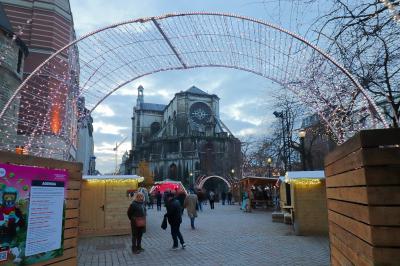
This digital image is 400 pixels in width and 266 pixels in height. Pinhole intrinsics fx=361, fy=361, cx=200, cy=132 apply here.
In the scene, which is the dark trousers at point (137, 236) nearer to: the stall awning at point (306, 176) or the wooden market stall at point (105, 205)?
the wooden market stall at point (105, 205)

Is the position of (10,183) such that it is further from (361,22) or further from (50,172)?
(361,22)

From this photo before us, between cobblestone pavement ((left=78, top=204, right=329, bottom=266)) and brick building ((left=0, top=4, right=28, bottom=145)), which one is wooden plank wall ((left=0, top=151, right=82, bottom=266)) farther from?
brick building ((left=0, top=4, right=28, bottom=145))

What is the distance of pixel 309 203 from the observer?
14.4 meters

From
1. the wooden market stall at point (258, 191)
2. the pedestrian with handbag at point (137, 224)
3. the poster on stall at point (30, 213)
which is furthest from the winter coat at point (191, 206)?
the wooden market stall at point (258, 191)

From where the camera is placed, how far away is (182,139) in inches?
3516

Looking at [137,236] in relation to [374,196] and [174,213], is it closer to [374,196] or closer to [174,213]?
[174,213]

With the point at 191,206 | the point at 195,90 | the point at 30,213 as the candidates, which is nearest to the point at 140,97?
the point at 195,90

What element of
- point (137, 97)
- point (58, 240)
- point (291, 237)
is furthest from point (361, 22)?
point (137, 97)

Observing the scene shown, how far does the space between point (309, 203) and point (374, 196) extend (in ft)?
37.3

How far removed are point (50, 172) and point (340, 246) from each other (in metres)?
4.28

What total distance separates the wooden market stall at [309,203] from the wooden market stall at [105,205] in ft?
21.9

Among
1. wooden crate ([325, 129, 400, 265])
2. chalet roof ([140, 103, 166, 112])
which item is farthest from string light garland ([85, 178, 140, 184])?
chalet roof ([140, 103, 166, 112])

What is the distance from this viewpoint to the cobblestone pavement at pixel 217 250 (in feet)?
30.2

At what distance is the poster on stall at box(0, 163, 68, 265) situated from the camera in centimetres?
442
